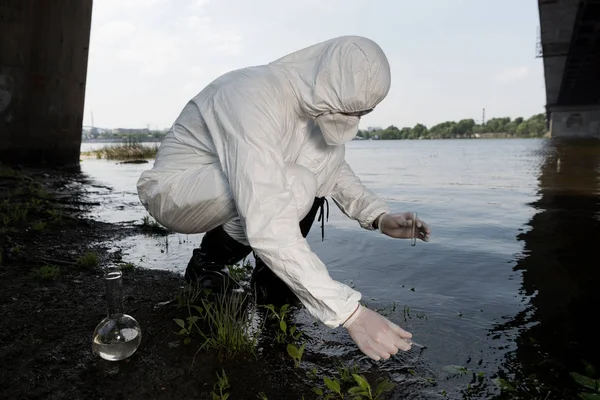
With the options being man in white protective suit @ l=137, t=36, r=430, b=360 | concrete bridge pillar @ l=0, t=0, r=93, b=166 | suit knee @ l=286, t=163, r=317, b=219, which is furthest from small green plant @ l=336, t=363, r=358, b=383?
concrete bridge pillar @ l=0, t=0, r=93, b=166

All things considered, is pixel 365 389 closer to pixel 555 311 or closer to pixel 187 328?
pixel 187 328

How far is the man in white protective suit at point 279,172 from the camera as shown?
181 centimetres

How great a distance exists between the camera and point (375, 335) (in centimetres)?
177

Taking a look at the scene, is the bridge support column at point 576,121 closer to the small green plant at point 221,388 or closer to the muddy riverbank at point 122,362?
the muddy riverbank at point 122,362

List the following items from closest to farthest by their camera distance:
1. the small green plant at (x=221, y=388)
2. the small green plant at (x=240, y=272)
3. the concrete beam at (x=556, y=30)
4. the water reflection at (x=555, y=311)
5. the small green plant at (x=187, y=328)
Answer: the small green plant at (x=221, y=388) → the water reflection at (x=555, y=311) → the small green plant at (x=187, y=328) → the small green plant at (x=240, y=272) → the concrete beam at (x=556, y=30)

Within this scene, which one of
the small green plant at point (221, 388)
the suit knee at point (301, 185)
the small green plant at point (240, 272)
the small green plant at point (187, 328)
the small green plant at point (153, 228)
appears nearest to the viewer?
the small green plant at point (221, 388)

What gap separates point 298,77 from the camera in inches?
86.0

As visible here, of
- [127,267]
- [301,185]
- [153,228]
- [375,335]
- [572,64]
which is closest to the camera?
[375,335]

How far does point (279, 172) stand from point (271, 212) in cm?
18

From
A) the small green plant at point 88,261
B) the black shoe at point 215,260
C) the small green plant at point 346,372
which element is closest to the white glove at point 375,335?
the small green plant at point 346,372

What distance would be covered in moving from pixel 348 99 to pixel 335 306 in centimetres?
88

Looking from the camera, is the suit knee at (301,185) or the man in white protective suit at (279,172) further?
the suit knee at (301,185)

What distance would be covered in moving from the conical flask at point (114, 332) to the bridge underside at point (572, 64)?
21145 mm

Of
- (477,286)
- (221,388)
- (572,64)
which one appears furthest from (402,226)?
(572,64)
